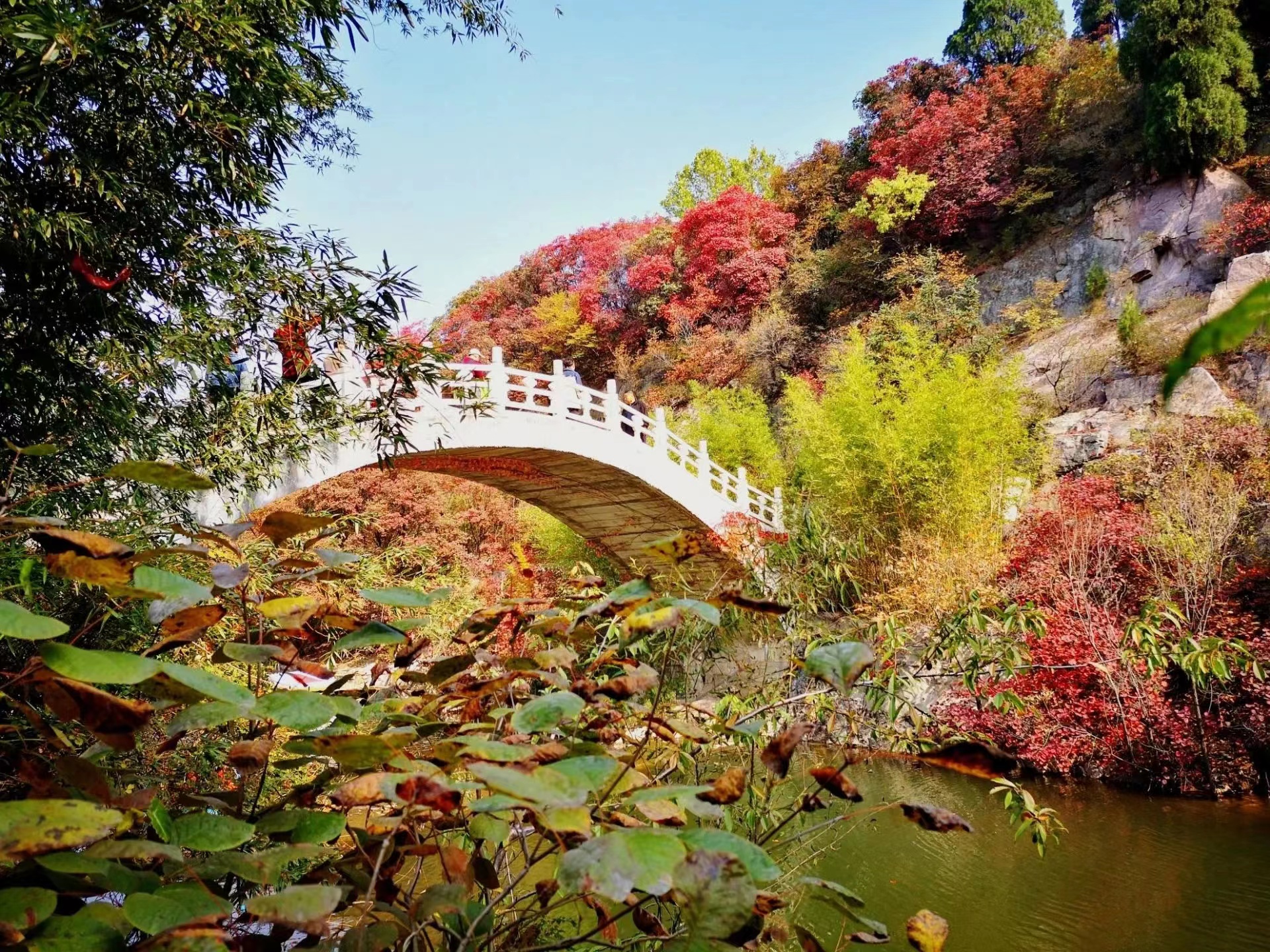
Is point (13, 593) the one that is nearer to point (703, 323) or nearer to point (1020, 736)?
point (1020, 736)

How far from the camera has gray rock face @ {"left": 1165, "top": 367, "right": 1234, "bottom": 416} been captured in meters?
7.68

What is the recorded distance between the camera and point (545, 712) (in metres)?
0.67

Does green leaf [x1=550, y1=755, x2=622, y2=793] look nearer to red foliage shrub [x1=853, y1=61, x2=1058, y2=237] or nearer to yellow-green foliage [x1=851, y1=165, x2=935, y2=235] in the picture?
yellow-green foliage [x1=851, y1=165, x2=935, y2=235]

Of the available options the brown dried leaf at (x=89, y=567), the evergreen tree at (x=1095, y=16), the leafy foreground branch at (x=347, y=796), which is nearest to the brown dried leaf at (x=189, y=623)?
the leafy foreground branch at (x=347, y=796)

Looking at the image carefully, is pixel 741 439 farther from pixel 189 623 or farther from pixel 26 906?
pixel 26 906

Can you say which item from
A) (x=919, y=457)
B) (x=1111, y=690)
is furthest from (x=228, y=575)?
(x=919, y=457)

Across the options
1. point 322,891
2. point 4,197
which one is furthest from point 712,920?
point 4,197

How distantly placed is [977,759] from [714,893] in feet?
1.15

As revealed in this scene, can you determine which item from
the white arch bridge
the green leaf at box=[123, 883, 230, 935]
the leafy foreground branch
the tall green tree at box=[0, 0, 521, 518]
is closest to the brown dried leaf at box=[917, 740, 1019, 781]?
the leafy foreground branch

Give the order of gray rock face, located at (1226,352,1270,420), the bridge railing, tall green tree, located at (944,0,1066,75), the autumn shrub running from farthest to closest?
1. tall green tree, located at (944,0,1066,75)
2. gray rock face, located at (1226,352,1270,420)
3. the autumn shrub
4. the bridge railing

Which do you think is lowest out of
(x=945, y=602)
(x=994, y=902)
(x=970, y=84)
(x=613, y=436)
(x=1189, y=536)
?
(x=994, y=902)

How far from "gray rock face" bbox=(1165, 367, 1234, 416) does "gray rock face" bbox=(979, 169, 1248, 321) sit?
278 cm

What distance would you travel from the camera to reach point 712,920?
52cm

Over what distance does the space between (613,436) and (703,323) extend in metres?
8.66
